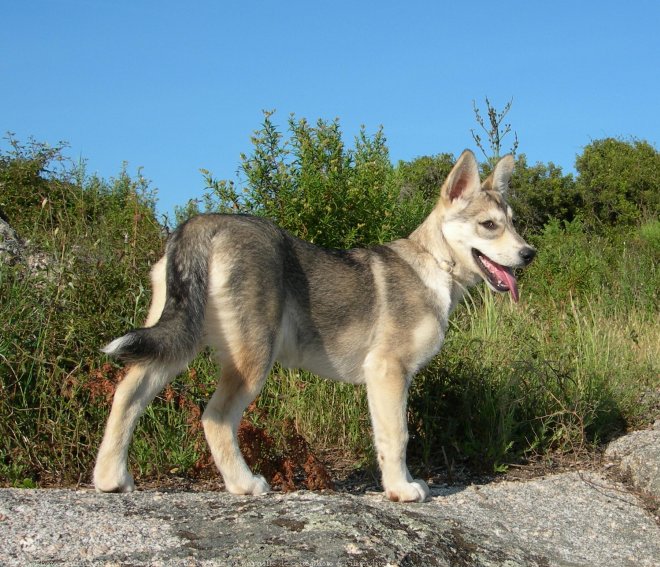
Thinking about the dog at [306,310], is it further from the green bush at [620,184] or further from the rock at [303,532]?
the green bush at [620,184]

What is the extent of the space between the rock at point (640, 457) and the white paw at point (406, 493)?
196 centimetres

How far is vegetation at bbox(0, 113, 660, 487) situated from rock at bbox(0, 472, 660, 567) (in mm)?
1155

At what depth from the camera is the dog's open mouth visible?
17.9ft

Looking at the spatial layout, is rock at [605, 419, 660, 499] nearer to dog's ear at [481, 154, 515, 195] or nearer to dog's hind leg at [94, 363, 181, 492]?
dog's ear at [481, 154, 515, 195]

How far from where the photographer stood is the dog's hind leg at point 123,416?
173 inches

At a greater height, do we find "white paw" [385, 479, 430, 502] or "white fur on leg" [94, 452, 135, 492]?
"white fur on leg" [94, 452, 135, 492]

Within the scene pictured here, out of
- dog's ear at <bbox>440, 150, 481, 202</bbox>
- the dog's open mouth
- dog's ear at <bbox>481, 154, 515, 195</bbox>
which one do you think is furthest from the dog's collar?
dog's ear at <bbox>481, 154, 515, 195</bbox>

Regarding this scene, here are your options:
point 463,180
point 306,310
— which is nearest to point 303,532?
point 306,310

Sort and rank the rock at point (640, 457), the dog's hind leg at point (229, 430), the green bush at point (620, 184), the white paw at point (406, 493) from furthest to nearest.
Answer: the green bush at point (620, 184) < the rock at point (640, 457) < the white paw at point (406, 493) < the dog's hind leg at point (229, 430)

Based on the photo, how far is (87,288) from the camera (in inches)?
253

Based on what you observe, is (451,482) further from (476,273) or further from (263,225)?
(263,225)

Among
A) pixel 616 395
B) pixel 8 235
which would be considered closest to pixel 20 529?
pixel 8 235

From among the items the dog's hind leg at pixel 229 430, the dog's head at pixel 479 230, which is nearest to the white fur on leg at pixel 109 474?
the dog's hind leg at pixel 229 430

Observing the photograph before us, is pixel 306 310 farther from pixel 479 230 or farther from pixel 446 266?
pixel 479 230
